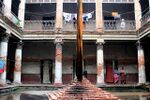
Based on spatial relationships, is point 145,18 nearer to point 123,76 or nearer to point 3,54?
point 123,76

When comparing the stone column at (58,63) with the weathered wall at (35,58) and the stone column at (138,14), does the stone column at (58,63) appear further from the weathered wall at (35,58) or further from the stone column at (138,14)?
the stone column at (138,14)

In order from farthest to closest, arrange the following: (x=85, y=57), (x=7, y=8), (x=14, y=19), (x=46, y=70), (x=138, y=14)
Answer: (x=46, y=70) < (x=85, y=57) < (x=138, y=14) < (x=14, y=19) < (x=7, y=8)

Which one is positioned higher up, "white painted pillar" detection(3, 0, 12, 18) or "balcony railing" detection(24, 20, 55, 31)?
"white painted pillar" detection(3, 0, 12, 18)

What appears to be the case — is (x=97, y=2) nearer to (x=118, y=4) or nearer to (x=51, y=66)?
(x=118, y=4)

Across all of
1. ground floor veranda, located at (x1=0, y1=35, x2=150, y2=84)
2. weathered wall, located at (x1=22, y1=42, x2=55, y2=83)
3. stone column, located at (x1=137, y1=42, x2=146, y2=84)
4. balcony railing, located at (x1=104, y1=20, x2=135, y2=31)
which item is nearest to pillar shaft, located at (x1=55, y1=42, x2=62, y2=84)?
ground floor veranda, located at (x1=0, y1=35, x2=150, y2=84)

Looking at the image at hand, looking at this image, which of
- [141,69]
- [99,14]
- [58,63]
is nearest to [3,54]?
[58,63]

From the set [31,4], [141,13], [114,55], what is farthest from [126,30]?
[31,4]

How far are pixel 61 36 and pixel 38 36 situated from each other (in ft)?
6.19

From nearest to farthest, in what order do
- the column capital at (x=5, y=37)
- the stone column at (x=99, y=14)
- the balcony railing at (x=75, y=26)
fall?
the column capital at (x=5, y=37) < the stone column at (x=99, y=14) < the balcony railing at (x=75, y=26)

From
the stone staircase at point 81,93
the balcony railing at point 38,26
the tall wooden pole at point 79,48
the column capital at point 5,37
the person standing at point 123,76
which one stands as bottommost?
the person standing at point 123,76

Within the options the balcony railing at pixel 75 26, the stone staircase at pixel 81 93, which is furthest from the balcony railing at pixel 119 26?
the stone staircase at pixel 81 93

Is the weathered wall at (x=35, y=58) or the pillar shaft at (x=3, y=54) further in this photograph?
the weathered wall at (x=35, y=58)

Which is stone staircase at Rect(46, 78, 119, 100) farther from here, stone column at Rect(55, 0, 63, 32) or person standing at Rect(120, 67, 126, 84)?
person standing at Rect(120, 67, 126, 84)

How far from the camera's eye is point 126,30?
793 inches
